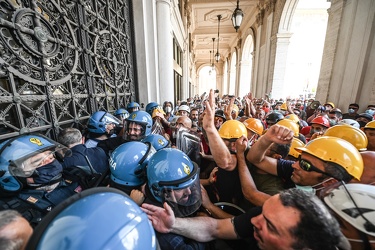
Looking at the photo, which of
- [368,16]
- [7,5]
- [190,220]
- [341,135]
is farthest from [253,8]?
[190,220]

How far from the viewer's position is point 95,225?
55 cm

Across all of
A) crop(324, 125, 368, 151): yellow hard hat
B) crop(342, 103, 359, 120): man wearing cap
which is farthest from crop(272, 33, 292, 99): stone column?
crop(324, 125, 368, 151): yellow hard hat

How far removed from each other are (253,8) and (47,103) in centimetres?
1492

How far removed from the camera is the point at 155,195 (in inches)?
55.0

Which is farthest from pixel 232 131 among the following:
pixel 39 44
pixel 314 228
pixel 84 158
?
pixel 39 44

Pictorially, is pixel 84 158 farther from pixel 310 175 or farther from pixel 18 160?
pixel 310 175

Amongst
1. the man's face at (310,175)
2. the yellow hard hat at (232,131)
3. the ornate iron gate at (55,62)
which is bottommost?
the man's face at (310,175)

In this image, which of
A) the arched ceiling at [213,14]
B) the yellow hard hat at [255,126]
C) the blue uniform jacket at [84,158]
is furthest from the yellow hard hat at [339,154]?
the arched ceiling at [213,14]

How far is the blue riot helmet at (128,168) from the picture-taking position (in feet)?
5.02

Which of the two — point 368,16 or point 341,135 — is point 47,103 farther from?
point 368,16

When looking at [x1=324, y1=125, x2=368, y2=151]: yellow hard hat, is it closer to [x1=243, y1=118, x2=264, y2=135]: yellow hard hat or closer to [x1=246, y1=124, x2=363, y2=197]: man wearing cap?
[x1=243, y1=118, x2=264, y2=135]: yellow hard hat

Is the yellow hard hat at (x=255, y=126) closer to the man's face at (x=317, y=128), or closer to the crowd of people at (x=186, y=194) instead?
the crowd of people at (x=186, y=194)

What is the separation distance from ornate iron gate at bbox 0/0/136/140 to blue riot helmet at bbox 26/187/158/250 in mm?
2164

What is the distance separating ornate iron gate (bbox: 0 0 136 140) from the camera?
2.00m
